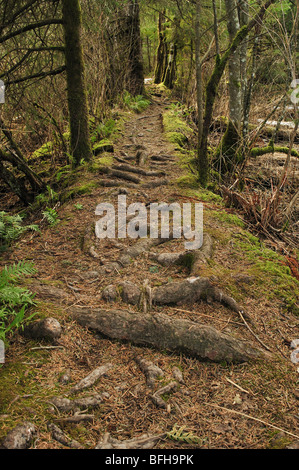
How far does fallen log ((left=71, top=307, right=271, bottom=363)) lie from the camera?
239cm

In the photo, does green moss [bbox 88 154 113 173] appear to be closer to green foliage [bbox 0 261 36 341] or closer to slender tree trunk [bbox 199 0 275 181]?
slender tree trunk [bbox 199 0 275 181]

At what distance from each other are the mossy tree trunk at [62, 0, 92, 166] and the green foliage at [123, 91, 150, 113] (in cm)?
548

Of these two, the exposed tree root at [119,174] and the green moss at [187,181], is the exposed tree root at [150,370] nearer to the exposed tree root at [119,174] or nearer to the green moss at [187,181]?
the green moss at [187,181]

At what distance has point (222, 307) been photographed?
2.85 meters

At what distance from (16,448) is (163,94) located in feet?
48.9

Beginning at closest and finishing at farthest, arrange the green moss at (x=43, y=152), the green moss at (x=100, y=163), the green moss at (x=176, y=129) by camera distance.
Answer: the green moss at (x=100, y=163)
the green moss at (x=43, y=152)
the green moss at (x=176, y=129)

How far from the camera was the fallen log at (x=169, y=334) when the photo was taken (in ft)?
7.84

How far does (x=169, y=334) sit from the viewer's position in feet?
8.13

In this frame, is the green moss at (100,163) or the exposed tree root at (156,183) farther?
the green moss at (100,163)

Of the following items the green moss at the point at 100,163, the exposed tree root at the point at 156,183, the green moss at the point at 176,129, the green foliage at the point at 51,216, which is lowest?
the green foliage at the point at 51,216

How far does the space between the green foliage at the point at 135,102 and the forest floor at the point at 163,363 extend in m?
7.98

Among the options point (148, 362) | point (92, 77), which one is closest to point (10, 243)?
point (148, 362)

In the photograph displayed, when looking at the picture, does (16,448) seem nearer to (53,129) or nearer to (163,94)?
(53,129)

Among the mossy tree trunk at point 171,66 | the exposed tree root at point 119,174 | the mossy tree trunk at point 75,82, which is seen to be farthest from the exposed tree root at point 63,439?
the mossy tree trunk at point 171,66
